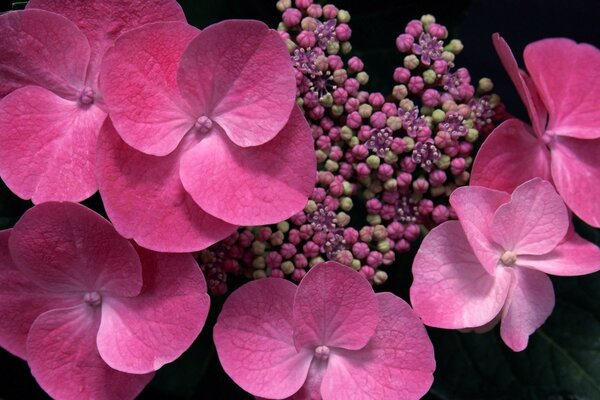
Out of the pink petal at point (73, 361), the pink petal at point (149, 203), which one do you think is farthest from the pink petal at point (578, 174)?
the pink petal at point (73, 361)

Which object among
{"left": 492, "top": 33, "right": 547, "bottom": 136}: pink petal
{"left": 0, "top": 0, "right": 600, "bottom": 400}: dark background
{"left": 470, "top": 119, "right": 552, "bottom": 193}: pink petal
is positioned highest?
{"left": 492, "top": 33, "right": 547, "bottom": 136}: pink petal

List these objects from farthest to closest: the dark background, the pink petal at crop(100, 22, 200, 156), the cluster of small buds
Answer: the dark background, the cluster of small buds, the pink petal at crop(100, 22, 200, 156)

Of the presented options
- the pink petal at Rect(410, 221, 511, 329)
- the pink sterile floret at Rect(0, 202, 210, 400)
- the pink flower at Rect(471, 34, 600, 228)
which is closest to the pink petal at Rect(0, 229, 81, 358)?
the pink sterile floret at Rect(0, 202, 210, 400)

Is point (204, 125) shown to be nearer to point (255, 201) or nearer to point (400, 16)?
point (255, 201)

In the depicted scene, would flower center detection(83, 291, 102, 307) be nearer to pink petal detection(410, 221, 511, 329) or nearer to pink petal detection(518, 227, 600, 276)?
pink petal detection(410, 221, 511, 329)

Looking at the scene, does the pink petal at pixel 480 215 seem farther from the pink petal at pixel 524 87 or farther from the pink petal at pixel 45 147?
the pink petal at pixel 45 147

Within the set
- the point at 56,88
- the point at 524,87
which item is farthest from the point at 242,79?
the point at 524,87
